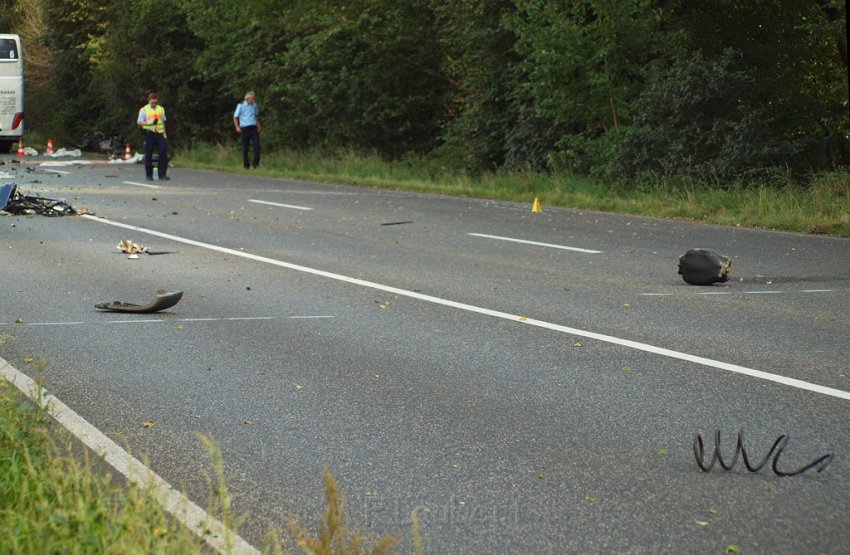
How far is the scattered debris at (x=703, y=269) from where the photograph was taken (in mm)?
11500

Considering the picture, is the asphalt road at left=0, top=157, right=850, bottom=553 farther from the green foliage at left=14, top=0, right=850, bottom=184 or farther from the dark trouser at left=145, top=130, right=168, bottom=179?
the dark trouser at left=145, top=130, right=168, bottom=179

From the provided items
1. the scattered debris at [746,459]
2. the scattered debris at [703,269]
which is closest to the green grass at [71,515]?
the scattered debris at [746,459]

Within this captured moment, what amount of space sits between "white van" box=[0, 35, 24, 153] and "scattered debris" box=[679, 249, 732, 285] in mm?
34491

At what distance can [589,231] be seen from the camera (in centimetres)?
1658

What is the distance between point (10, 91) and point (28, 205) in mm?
24981

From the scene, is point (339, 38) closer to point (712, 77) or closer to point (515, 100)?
point (515, 100)

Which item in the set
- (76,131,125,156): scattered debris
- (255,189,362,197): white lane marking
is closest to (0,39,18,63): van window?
(76,131,125,156): scattered debris

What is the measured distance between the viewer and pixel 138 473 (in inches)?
181

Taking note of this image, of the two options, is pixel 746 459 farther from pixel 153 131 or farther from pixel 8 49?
pixel 8 49

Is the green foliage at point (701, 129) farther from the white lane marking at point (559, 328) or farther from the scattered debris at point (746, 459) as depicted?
the scattered debris at point (746, 459)

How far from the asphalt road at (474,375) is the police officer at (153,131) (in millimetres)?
11874

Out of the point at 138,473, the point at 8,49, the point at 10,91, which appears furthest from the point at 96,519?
the point at 8,49

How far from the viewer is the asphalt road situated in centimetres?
501

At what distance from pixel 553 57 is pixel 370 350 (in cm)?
1577
